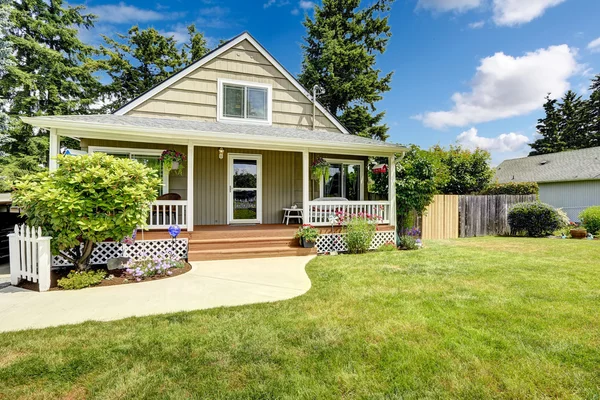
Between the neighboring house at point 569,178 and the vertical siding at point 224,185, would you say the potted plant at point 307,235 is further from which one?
the neighboring house at point 569,178

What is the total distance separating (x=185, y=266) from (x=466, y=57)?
54.6 feet

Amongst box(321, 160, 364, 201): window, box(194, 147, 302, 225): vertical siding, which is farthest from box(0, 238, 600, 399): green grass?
box(321, 160, 364, 201): window

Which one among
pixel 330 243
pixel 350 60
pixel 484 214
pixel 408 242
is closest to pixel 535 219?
pixel 484 214

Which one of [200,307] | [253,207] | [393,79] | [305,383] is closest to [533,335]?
[305,383]

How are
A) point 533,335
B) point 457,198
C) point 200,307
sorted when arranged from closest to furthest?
1. point 533,335
2. point 200,307
3. point 457,198

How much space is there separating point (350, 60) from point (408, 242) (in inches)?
553

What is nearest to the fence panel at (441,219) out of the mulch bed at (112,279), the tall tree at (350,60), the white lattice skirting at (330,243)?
the white lattice skirting at (330,243)

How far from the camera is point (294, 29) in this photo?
1878 cm

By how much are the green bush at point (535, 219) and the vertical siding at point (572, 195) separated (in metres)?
8.16

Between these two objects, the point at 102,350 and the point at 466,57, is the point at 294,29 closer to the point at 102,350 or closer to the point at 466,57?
the point at 466,57

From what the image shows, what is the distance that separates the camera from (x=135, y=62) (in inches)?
790


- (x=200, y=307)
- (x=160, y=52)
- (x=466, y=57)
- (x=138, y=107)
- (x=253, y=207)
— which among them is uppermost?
(x=160, y=52)

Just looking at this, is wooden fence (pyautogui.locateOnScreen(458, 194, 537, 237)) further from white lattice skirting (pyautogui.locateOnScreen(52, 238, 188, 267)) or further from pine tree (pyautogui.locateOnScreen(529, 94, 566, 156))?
pine tree (pyautogui.locateOnScreen(529, 94, 566, 156))

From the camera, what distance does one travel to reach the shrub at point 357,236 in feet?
27.0
